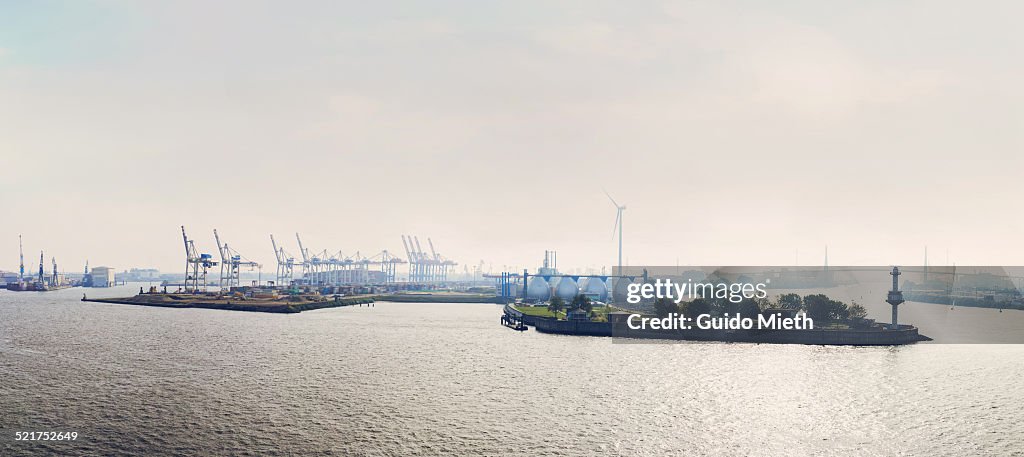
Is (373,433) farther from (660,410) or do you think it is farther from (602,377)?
(602,377)

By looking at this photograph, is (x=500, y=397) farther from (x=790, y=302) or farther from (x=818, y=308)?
(x=790, y=302)

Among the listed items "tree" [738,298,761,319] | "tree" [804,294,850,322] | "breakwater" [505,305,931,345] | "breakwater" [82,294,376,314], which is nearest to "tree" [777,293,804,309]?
"tree" [804,294,850,322]

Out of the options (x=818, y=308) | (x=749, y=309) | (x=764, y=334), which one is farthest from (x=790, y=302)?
(x=764, y=334)

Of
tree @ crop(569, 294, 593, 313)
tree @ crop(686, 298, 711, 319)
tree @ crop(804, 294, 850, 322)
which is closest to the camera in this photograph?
tree @ crop(804, 294, 850, 322)

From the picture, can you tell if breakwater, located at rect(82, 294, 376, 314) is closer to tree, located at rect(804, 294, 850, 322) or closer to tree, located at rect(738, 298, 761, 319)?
tree, located at rect(738, 298, 761, 319)

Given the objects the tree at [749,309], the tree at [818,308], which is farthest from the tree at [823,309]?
the tree at [749,309]

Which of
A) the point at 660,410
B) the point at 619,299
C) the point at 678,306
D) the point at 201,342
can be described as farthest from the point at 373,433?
the point at 619,299
